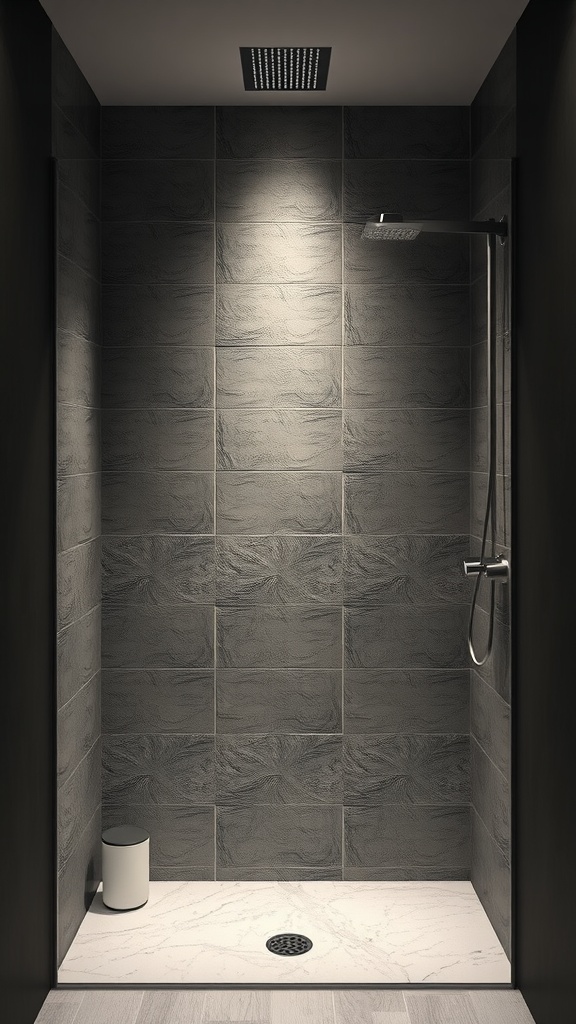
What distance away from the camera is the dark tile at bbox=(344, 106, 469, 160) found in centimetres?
338

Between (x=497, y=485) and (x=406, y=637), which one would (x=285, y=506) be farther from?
(x=497, y=485)

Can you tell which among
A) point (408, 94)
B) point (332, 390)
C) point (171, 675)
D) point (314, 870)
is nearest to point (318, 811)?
point (314, 870)

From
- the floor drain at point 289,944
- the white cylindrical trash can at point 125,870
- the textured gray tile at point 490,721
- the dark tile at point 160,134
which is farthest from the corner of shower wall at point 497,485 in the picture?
the white cylindrical trash can at point 125,870

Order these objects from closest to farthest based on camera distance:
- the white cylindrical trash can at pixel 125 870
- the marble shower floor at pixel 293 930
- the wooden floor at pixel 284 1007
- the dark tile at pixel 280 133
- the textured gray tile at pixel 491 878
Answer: the wooden floor at pixel 284 1007 < the marble shower floor at pixel 293 930 < the textured gray tile at pixel 491 878 < the white cylindrical trash can at pixel 125 870 < the dark tile at pixel 280 133

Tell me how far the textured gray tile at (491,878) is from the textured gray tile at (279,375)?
1523 mm

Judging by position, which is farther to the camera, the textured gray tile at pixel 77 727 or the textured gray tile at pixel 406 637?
the textured gray tile at pixel 406 637

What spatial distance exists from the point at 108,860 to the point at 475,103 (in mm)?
2791

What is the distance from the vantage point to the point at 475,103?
3.33m

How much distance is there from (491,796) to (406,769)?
1.31ft

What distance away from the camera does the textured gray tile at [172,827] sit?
11.3 feet

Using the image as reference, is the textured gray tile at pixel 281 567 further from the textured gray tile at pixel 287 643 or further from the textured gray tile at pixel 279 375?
the textured gray tile at pixel 279 375
